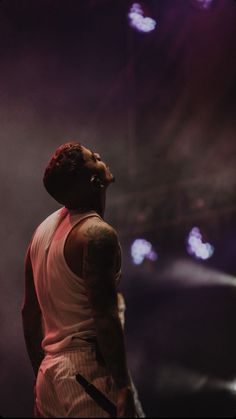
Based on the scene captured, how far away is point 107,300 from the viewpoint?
7.03 feet

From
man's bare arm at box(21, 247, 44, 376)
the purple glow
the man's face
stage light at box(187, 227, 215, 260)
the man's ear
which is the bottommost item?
man's bare arm at box(21, 247, 44, 376)

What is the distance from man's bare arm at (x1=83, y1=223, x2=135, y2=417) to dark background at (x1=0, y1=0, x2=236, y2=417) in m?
1.69

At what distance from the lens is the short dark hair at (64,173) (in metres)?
2.48

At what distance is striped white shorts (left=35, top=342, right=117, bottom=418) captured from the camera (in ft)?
6.92

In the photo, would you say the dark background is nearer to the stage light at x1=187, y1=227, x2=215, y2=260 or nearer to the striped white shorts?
the stage light at x1=187, y1=227, x2=215, y2=260

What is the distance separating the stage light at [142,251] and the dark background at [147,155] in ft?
0.40

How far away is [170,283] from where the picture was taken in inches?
310

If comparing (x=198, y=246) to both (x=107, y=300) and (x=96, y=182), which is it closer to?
(x=96, y=182)

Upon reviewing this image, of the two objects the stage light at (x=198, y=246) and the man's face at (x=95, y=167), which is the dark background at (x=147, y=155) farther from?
the man's face at (x=95, y=167)

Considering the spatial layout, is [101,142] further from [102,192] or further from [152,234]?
[152,234]

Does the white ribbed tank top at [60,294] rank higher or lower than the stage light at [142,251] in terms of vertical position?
lower

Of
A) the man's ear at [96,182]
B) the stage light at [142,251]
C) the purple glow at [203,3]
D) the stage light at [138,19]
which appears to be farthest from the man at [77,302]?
the stage light at [142,251]

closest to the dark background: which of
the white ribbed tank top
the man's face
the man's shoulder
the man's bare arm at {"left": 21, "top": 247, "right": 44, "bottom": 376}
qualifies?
the man's bare arm at {"left": 21, "top": 247, "right": 44, "bottom": 376}

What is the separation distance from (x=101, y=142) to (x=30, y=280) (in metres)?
2.70
